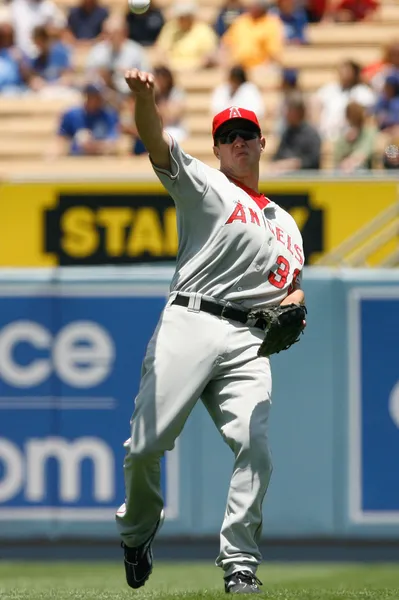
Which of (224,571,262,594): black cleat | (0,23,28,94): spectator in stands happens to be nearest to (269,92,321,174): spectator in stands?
(0,23,28,94): spectator in stands

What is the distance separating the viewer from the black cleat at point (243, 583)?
19.3ft

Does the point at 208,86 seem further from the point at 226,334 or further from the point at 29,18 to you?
the point at 226,334

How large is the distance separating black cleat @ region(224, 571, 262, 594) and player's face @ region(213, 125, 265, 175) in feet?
5.57

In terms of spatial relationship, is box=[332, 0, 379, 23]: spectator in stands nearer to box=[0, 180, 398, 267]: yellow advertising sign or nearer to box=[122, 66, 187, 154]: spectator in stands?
box=[122, 66, 187, 154]: spectator in stands

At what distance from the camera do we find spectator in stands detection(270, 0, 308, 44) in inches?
599

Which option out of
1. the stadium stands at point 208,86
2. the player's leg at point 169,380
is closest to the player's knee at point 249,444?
the player's leg at point 169,380

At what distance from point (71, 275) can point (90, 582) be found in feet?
6.69

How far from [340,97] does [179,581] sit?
698 centimetres

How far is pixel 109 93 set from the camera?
1422 cm

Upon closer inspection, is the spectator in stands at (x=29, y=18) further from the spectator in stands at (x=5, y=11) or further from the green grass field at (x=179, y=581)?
the green grass field at (x=179, y=581)

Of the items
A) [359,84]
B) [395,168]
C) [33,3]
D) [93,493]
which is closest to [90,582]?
[93,493]

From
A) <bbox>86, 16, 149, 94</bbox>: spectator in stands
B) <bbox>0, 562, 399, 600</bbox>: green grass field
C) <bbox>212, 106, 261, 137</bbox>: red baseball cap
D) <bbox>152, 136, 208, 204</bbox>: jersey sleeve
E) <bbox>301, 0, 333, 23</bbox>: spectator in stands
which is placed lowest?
<bbox>0, 562, 399, 600</bbox>: green grass field

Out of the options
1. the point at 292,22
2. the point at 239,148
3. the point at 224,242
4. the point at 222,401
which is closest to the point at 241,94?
the point at 292,22

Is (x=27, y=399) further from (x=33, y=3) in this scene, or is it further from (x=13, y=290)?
(x=33, y=3)
